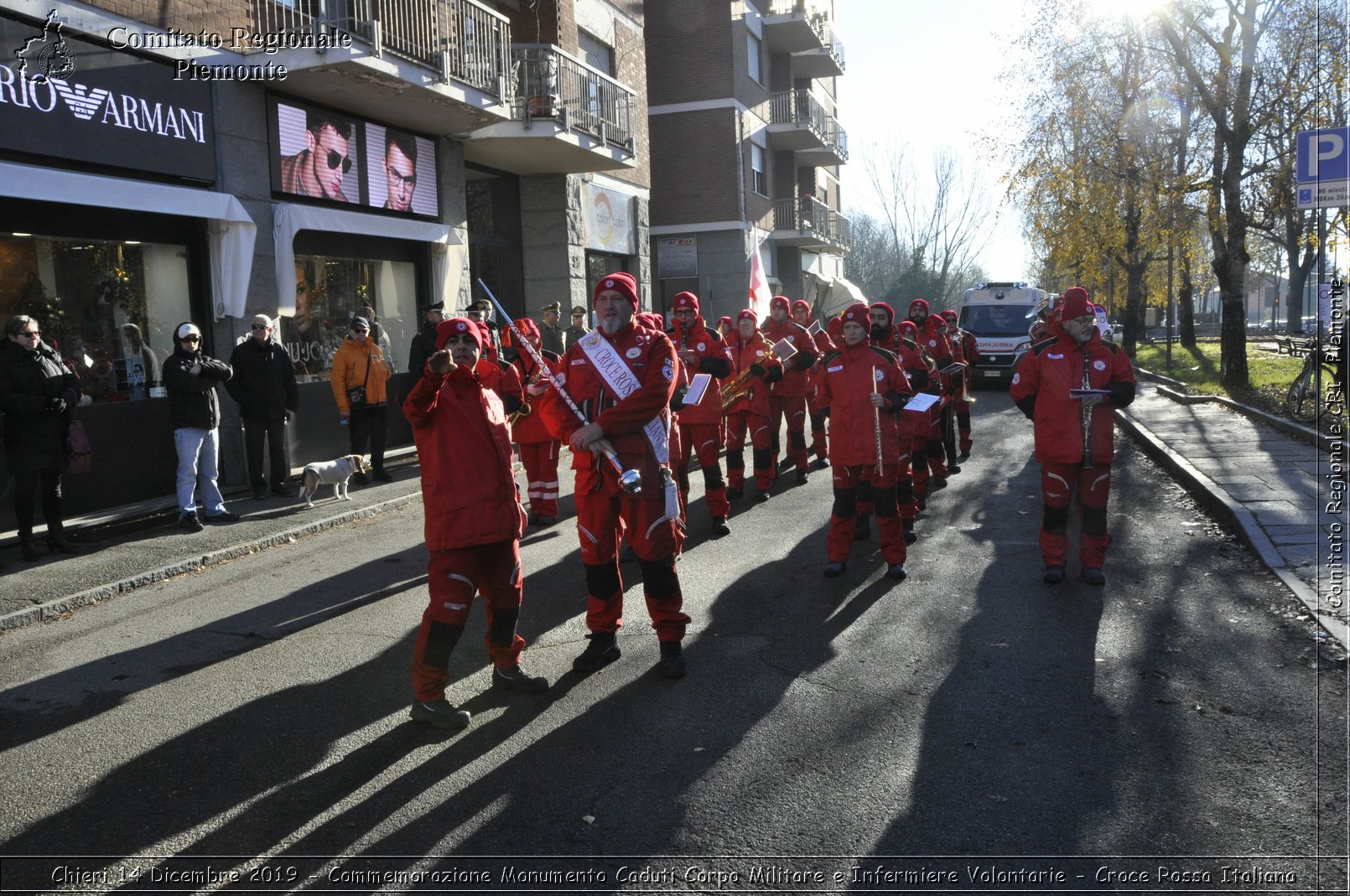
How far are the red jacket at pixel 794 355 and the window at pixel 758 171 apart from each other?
21.2 metres

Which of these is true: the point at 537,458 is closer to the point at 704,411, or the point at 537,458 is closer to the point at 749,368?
the point at 704,411

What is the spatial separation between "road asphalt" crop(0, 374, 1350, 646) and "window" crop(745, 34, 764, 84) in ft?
73.9

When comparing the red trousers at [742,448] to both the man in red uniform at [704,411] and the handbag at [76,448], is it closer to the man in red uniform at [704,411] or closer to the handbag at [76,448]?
the man in red uniform at [704,411]

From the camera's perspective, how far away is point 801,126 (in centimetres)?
3384

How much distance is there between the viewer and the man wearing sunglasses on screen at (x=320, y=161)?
41.5 ft

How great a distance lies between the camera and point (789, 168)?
3691 centimetres

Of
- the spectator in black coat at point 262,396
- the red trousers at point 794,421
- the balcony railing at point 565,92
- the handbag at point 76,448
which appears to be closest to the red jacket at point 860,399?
the red trousers at point 794,421

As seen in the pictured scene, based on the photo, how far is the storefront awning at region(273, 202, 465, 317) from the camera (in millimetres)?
12258

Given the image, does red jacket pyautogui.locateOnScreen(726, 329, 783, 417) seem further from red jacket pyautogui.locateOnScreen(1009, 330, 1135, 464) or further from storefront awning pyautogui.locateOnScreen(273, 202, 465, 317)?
storefront awning pyautogui.locateOnScreen(273, 202, 465, 317)

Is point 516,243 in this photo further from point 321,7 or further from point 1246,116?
point 1246,116

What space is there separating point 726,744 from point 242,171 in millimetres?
9974

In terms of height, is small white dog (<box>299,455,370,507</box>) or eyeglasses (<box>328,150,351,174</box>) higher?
eyeglasses (<box>328,150,351,174</box>)

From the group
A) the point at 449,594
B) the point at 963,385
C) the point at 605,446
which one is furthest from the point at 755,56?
the point at 449,594

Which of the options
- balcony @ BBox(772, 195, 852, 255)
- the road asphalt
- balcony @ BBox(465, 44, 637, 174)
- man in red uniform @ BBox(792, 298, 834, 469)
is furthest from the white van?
man in red uniform @ BBox(792, 298, 834, 469)
